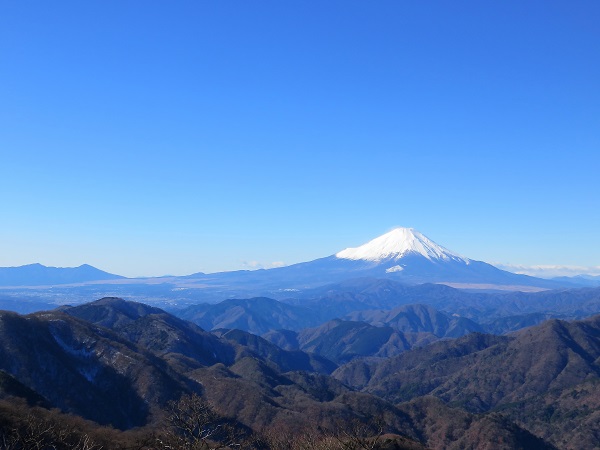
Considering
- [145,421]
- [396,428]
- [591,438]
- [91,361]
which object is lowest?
[591,438]

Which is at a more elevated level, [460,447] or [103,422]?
[103,422]

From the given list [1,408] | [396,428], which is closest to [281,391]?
[396,428]

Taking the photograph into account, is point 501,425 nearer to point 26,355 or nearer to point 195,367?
point 195,367

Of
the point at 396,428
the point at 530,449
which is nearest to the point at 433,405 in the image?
the point at 396,428

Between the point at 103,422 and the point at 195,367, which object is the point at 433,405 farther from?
the point at 103,422

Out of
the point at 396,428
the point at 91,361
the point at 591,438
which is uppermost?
the point at 91,361

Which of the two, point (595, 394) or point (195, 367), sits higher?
point (195, 367)

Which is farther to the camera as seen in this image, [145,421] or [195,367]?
[195,367]

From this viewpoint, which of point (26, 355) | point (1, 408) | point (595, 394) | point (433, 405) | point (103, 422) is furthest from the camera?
point (595, 394)

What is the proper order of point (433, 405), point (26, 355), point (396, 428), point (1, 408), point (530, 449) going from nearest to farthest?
point (1, 408) → point (26, 355) → point (530, 449) → point (396, 428) → point (433, 405)
